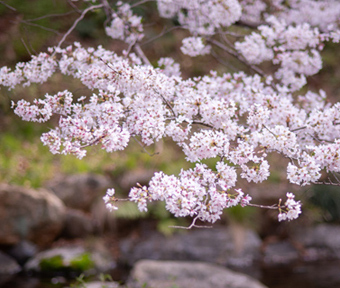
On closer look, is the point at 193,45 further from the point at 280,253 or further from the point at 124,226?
the point at 280,253

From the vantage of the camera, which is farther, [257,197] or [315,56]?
[257,197]

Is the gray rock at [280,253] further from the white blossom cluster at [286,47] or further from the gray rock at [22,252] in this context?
the white blossom cluster at [286,47]

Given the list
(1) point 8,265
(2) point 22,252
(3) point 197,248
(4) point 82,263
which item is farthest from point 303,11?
(1) point 8,265

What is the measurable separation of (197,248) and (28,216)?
3.00m

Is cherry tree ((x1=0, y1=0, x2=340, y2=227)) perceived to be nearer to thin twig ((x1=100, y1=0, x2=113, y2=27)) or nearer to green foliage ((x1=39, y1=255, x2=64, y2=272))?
thin twig ((x1=100, y1=0, x2=113, y2=27))

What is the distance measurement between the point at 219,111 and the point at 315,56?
2077 millimetres

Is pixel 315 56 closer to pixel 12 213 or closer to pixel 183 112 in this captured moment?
pixel 183 112

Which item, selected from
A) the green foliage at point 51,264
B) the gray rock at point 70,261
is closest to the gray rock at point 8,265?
the gray rock at point 70,261

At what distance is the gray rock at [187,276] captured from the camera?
5090 millimetres

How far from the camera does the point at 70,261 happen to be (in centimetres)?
656

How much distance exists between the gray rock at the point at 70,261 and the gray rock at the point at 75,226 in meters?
0.46

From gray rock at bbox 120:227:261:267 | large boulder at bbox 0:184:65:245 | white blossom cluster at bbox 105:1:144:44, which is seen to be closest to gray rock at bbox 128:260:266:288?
gray rock at bbox 120:227:261:267

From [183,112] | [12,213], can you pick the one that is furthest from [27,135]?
[183,112]

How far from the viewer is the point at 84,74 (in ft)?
9.73
